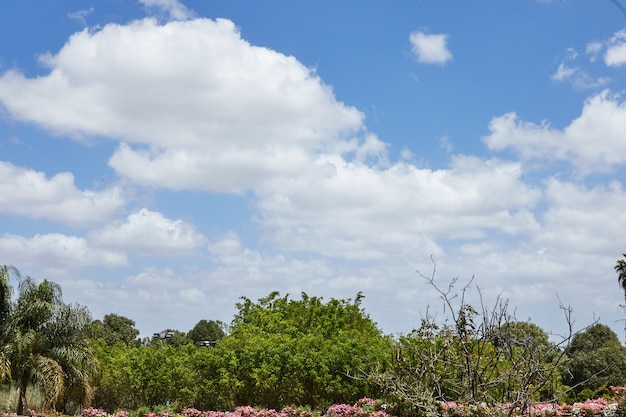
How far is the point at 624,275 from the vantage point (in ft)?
119

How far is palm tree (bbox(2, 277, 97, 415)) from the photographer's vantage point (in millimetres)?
22953

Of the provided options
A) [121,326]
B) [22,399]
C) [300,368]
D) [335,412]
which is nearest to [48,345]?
[22,399]

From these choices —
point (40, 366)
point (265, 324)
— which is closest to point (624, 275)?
point (265, 324)

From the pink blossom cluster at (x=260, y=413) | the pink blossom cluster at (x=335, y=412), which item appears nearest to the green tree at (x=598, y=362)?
the pink blossom cluster at (x=335, y=412)

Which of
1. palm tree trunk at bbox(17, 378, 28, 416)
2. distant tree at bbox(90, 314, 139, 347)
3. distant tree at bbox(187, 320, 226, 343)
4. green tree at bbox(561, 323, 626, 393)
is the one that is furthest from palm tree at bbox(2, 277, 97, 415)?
distant tree at bbox(187, 320, 226, 343)

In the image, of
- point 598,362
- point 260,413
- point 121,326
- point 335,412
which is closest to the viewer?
point 335,412

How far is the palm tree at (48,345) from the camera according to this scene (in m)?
23.0

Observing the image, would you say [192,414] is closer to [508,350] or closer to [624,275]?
[508,350]

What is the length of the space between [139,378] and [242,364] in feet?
20.6

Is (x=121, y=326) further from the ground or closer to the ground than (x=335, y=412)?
further from the ground

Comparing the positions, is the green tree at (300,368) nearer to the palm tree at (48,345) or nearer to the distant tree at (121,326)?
the palm tree at (48,345)

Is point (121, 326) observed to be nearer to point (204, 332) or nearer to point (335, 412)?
point (204, 332)

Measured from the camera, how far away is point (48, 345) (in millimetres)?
24000

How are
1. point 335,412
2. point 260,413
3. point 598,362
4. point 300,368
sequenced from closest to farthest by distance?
point 335,412
point 260,413
point 300,368
point 598,362
